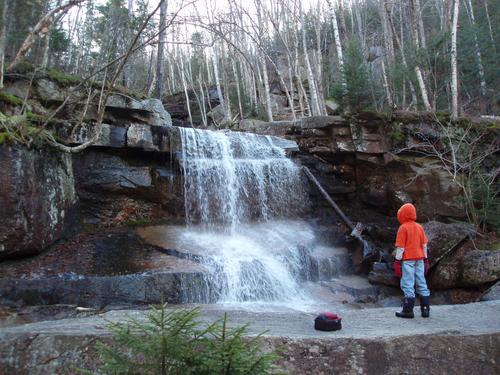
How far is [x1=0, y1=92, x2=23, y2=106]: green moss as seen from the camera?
8.36m

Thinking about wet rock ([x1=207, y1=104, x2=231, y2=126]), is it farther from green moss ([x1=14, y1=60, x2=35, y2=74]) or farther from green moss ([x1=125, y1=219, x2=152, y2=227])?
green moss ([x1=125, y1=219, x2=152, y2=227])

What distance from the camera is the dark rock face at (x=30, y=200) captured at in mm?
6680

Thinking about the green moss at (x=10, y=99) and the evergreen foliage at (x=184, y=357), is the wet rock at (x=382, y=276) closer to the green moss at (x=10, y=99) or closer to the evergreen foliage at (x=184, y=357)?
the evergreen foliage at (x=184, y=357)

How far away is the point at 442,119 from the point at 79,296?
11348mm

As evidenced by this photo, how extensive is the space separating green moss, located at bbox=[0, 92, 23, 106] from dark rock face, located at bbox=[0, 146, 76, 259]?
1.67m

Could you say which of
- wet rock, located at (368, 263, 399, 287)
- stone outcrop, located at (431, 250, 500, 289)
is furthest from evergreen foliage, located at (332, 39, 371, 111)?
stone outcrop, located at (431, 250, 500, 289)

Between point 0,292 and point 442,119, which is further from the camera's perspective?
point 442,119

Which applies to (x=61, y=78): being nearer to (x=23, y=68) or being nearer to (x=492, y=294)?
(x=23, y=68)

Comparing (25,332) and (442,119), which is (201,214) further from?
(442,119)

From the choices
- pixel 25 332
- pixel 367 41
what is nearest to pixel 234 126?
pixel 367 41

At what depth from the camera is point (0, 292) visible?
235 inches

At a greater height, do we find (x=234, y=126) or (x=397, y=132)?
(x=234, y=126)

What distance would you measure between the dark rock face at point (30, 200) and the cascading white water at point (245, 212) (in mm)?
2993

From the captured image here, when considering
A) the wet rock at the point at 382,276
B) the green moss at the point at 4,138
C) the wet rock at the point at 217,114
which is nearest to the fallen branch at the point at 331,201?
the wet rock at the point at 382,276
